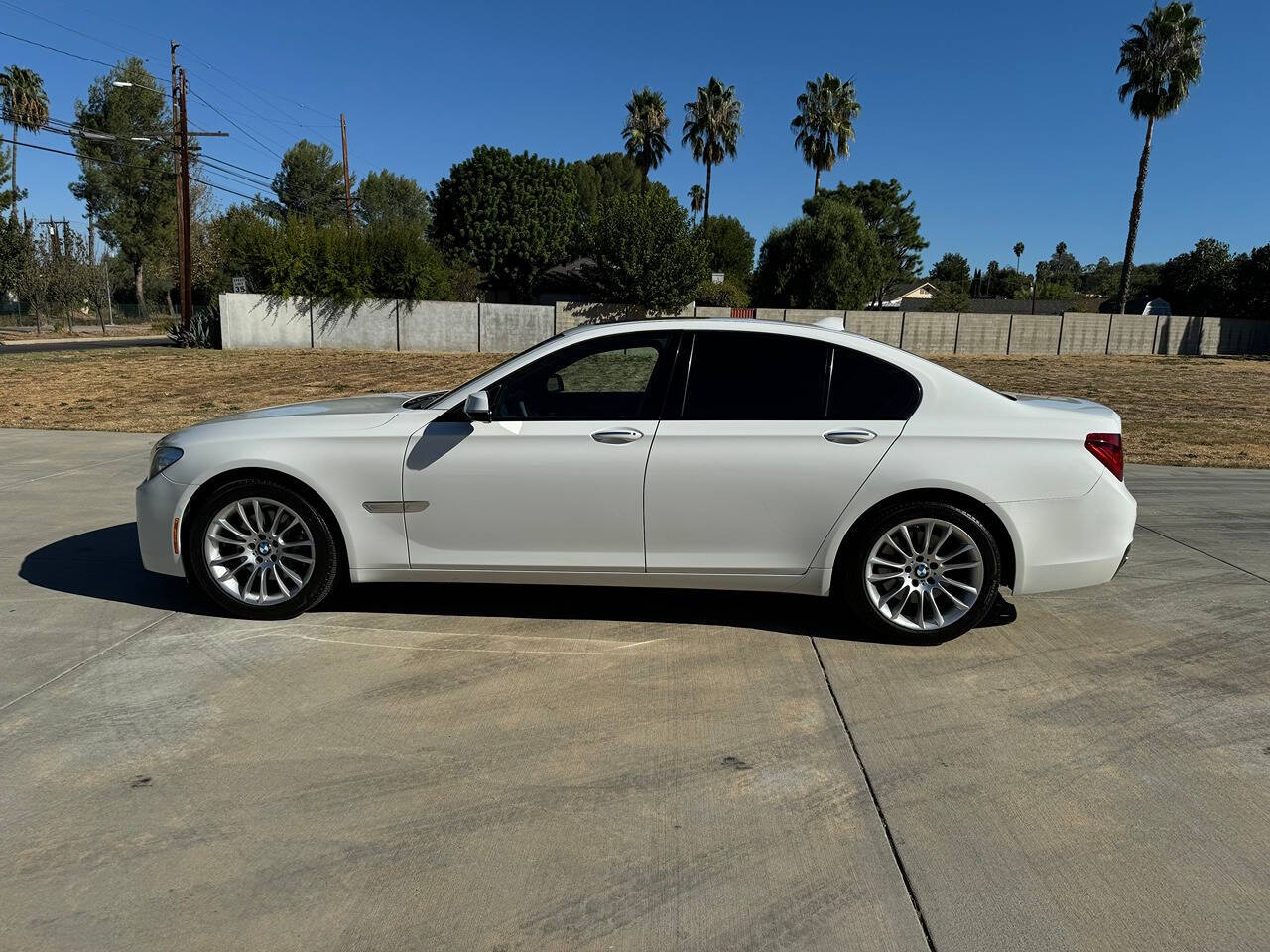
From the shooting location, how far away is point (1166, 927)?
2.47 m

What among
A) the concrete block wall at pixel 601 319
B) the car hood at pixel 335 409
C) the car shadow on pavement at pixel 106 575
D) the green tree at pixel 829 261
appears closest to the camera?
the car hood at pixel 335 409

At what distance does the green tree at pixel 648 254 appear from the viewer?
122 feet

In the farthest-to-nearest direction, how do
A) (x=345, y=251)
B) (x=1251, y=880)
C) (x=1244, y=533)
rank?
(x=345, y=251)
(x=1244, y=533)
(x=1251, y=880)

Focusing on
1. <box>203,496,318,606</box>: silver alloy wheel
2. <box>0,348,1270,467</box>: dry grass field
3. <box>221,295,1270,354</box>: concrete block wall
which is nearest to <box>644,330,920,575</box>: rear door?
<box>203,496,318,606</box>: silver alloy wheel

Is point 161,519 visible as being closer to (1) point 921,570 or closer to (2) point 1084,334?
(1) point 921,570

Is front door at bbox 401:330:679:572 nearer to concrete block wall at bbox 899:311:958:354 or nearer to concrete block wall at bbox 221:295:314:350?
concrete block wall at bbox 221:295:314:350

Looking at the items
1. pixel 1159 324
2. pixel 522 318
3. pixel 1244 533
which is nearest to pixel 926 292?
pixel 1159 324

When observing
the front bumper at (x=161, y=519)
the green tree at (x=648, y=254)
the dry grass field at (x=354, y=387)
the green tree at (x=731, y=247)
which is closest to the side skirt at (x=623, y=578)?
the front bumper at (x=161, y=519)

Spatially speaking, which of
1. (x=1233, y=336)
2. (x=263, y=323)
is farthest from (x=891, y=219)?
(x=263, y=323)

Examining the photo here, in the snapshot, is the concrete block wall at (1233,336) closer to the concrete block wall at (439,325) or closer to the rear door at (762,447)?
the concrete block wall at (439,325)

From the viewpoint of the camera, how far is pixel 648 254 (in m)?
37.3

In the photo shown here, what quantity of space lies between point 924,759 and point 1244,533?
5.04 meters

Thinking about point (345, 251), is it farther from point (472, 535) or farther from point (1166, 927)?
point (1166, 927)

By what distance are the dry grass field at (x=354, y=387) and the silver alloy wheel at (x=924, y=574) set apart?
289 inches
